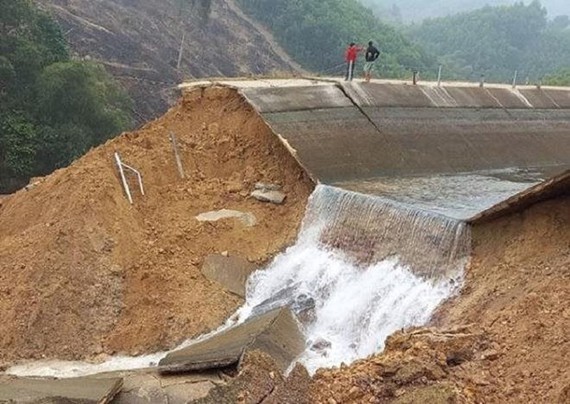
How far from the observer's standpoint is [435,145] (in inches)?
640

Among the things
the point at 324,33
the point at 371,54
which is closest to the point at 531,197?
the point at 371,54

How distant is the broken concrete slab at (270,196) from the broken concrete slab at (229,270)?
4.76ft

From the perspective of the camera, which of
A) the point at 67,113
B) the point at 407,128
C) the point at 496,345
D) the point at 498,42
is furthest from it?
the point at 498,42

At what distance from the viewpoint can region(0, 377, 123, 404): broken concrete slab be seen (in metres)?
8.04

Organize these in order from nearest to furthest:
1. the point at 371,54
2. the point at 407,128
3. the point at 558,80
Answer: the point at 407,128 → the point at 371,54 → the point at 558,80

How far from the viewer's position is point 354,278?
11.0 metres

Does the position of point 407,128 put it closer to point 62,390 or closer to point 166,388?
point 166,388

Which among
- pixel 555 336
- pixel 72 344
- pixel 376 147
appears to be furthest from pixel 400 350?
pixel 376 147

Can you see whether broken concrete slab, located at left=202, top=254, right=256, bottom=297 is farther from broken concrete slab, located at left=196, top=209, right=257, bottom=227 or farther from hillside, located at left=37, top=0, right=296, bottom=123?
hillside, located at left=37, top=0, right=296, bottom=123

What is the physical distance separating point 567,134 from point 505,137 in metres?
2.69

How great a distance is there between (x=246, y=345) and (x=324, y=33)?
43.1 m

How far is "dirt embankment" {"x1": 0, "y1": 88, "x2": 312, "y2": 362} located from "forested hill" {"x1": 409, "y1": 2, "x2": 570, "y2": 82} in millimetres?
Answer: 49662

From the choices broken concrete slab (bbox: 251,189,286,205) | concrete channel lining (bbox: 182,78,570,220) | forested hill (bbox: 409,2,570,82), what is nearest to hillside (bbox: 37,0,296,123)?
concrete channel lining (bbox: 182,78,570,220)

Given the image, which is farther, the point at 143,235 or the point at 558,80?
the point at 558,80
